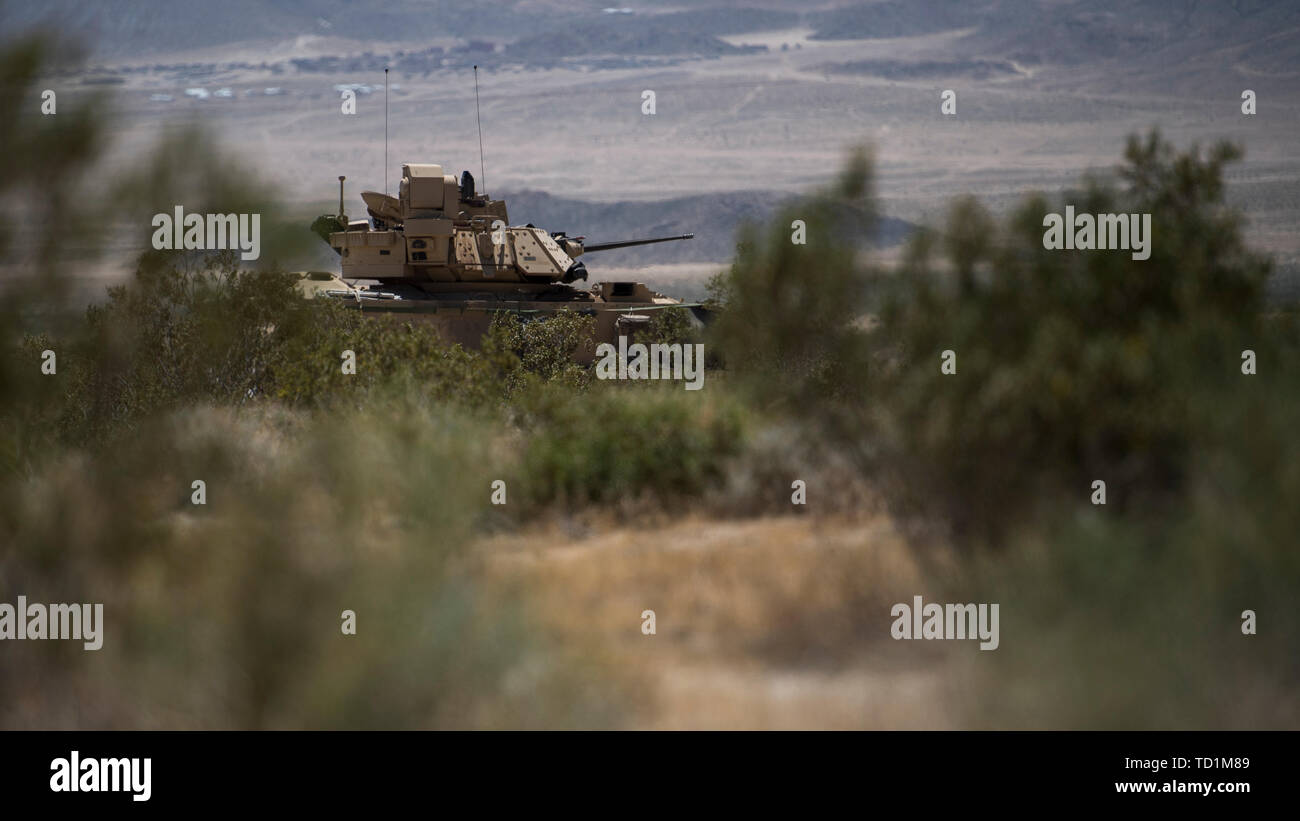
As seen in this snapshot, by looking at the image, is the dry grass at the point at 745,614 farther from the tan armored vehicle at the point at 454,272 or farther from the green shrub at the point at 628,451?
the tan armored vehicle at the point at 454,272

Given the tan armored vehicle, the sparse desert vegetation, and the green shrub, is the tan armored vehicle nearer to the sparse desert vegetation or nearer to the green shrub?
the sparse desert vegetation

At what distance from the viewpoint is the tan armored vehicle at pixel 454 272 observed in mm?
26250

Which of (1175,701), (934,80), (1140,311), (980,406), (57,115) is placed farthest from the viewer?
(934,80)

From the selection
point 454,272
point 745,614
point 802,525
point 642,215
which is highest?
point 642,215

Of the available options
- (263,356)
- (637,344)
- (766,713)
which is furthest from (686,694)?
(637,344)

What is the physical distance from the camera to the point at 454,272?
27.3m

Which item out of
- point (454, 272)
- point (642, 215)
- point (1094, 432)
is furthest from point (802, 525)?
point (642, 215)

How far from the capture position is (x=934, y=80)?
18350 centimetres

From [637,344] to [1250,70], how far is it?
129 m

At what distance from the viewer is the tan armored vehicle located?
1033 inches

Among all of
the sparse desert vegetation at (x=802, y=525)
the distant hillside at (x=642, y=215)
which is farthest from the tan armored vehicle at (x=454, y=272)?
the distant hillside at (x=642, y=215)

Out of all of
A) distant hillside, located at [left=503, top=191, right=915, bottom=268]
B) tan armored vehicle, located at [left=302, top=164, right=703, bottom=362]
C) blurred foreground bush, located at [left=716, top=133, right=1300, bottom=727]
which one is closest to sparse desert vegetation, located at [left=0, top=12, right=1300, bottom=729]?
blurred foreground bush, located at [left=716, top=133, right=1300, bottom=727]

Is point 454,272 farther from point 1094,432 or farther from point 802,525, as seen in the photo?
point 1094,432

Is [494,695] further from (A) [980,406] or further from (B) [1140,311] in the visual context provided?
(B) [1140,311]
